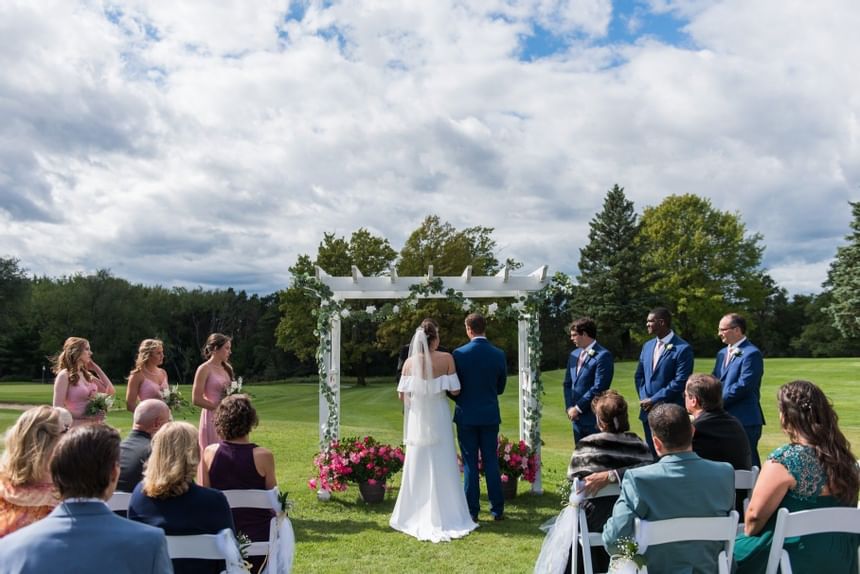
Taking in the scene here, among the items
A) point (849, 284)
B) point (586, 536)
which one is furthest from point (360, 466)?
point (849, 284)

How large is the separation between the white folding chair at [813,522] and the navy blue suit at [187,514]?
8.34 feet

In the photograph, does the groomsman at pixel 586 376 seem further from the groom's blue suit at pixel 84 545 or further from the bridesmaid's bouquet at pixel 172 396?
the groom's blue suit at pixel 84 545

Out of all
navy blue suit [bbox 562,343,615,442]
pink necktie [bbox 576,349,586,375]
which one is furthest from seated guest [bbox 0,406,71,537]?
pink necktie [bbox 576,349,586,375]

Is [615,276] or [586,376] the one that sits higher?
[615,276]

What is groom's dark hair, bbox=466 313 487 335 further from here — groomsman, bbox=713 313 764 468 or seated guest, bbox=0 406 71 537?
seated guest, bbox=0 406 71 537

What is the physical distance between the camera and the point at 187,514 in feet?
9.98

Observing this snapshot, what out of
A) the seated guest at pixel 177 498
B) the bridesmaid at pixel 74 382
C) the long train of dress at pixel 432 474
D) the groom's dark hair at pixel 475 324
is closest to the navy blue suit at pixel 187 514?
the seated guest at pixel 177 498

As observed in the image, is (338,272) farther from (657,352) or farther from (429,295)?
(657,352)

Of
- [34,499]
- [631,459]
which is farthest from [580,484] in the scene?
[34,499]

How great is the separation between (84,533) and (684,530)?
2522 millimetres

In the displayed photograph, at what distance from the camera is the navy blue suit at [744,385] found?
21.1ft

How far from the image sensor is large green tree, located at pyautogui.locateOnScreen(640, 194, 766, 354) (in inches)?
1574

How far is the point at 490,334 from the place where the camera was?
99.0 feet

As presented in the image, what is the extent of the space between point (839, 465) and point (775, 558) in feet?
1.86
